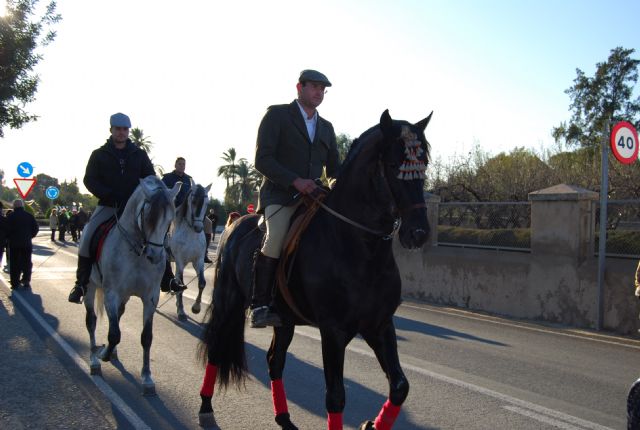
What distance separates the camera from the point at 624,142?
10.6 meters

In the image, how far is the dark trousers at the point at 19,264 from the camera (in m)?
14.4

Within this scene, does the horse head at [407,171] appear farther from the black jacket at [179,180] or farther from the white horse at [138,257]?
the black jacket at [179,180]

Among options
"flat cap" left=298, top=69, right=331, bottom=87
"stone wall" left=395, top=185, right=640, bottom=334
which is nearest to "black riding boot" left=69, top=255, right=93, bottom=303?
"flat cap" left=298, top=69, right=331, bottom=87

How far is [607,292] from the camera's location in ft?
35.9

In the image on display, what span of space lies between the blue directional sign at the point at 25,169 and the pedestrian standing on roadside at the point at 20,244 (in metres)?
5.25

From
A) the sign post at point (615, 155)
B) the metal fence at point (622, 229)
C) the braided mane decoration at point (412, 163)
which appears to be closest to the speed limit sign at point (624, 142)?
the sign post at point (615, 155)

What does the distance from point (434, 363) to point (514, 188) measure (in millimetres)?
18309

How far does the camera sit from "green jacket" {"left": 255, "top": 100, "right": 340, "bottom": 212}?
15.4 feet

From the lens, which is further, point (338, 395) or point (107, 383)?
point (107, 383)

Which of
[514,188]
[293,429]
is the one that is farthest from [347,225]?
[514,188]

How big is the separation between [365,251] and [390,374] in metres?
0.85

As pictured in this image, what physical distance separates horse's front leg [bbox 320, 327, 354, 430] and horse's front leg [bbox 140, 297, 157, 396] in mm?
2797

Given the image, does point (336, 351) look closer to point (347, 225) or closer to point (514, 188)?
point (347, 225)

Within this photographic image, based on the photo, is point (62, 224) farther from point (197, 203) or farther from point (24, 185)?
point (197, 203)
